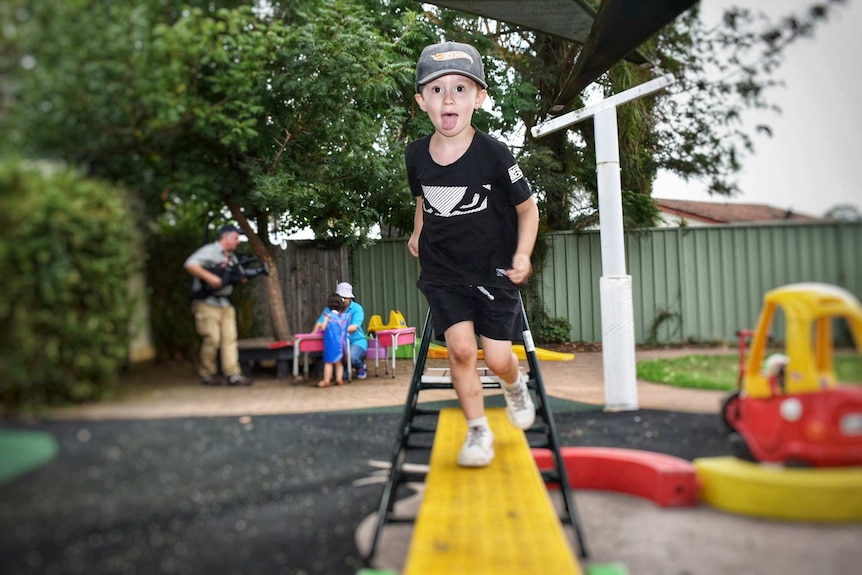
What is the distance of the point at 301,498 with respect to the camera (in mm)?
2281

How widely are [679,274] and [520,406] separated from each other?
909 millimetres

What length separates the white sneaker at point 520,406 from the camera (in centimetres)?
294

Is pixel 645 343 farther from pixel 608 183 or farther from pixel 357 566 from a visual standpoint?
pixel 357 566

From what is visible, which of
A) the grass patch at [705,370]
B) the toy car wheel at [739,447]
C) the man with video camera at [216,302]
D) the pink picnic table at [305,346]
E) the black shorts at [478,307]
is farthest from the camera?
the black shorts at [478,307]

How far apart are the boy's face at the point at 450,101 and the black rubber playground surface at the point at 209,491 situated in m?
0.94

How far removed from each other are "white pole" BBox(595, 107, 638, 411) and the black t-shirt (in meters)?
0.25

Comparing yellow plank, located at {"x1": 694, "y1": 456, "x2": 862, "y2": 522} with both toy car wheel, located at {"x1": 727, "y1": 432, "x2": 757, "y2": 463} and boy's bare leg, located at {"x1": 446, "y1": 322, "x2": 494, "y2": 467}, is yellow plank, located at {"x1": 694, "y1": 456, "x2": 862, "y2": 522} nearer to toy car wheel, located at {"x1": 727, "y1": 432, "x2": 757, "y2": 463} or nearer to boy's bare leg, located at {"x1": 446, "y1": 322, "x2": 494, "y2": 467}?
toy car wheel, located at {"x1": 727, "y1": 432, "x2": 757, "y2": 463}

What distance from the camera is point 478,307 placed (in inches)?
107

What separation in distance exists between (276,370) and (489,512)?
2.40 feet

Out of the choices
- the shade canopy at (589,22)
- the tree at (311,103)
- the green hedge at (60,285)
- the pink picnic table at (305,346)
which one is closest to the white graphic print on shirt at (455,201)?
the tree at (311,103)

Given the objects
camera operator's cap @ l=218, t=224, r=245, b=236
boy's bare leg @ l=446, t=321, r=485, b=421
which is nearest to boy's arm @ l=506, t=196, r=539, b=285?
boy's bare leg @ l=446, t=321, r=485, b=421

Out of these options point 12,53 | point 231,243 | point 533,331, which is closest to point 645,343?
point 533,331

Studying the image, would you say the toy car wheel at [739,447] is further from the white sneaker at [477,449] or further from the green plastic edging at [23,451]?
the green plastic edging at [23,451]

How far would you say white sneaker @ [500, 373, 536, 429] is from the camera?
9.64 ft
